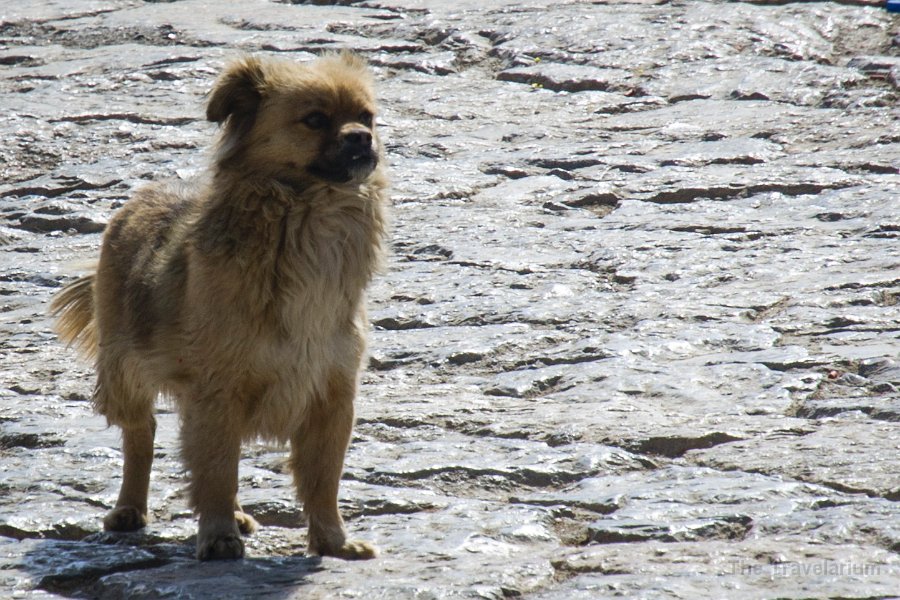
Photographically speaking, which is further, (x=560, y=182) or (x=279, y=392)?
(x=560, y=182)

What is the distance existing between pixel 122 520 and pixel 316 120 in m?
1.67

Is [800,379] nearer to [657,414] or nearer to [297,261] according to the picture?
[657,414]

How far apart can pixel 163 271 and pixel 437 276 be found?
2955 mm

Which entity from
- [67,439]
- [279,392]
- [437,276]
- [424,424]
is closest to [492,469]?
[424,424]

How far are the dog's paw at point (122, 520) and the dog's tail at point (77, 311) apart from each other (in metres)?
1.36

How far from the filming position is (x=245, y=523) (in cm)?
479

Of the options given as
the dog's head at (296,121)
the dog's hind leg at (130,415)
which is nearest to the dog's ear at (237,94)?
the dog's head at (296,121)

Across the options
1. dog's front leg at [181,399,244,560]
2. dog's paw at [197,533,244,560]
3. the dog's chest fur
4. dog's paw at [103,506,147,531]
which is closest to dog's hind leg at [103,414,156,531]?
dog's paw at [103,506,147,531]

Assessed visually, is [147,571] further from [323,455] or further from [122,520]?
[323,455]

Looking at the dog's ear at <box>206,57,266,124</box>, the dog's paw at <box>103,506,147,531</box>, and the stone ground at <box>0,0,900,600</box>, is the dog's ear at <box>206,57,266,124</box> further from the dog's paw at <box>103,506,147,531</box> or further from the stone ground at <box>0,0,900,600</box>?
the dog's paw at <box>103,506,147,531</box>

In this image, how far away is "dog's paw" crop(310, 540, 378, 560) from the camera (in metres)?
4.44

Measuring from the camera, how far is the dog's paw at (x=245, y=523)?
4.76m

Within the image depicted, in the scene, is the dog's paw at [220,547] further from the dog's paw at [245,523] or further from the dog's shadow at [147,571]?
the dog's paw at [245,523]

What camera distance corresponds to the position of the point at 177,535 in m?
4.82
